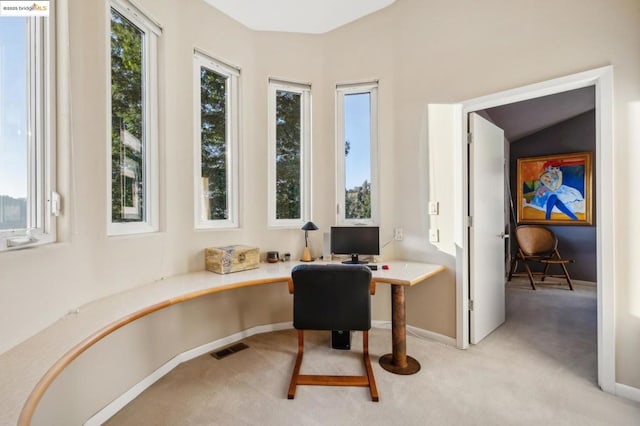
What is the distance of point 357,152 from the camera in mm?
3197

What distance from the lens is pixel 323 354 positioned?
251 centimetres

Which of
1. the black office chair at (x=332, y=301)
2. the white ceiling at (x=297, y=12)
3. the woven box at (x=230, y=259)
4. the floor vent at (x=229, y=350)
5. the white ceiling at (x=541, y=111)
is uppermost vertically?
the white ceiling at (x=297, y=12)

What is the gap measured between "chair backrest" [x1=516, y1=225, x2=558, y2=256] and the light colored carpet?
7.72 feet

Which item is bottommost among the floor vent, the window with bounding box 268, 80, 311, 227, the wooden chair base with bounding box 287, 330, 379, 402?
the floor vent

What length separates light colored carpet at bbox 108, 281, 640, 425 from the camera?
1.73 meters

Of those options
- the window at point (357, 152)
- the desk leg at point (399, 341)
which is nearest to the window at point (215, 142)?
the window at point (357, 152)

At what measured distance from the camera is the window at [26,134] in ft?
4.14

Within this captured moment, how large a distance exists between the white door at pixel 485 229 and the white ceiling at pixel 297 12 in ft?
5.02

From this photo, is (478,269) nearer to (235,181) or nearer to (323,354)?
(323,354)

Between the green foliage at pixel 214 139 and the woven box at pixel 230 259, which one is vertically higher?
the green foliage at pixel 214 139

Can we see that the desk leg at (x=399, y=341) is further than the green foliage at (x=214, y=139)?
No

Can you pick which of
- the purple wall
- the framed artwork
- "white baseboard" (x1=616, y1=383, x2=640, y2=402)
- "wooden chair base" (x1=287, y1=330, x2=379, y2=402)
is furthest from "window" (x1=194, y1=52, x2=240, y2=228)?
the purple wall

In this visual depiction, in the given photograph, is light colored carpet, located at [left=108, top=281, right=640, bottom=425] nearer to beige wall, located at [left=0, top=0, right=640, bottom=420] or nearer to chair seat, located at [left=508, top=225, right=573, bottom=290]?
beige wall, located at [left=0, top=0, right=640, bottom=420]

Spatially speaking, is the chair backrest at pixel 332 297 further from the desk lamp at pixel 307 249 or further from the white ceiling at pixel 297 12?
the white ceiling at pixel 297 12
